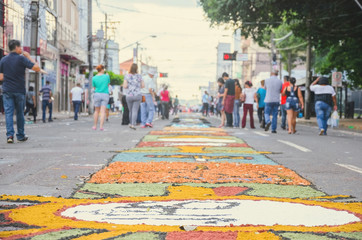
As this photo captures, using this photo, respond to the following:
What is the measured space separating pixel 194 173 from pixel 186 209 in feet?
7.38

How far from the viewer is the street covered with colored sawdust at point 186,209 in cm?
360

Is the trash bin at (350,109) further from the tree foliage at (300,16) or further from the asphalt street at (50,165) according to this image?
the asphalt street at (50,165)

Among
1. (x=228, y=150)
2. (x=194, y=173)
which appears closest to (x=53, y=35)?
(x=228, y=150)

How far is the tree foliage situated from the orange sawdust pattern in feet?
58.6

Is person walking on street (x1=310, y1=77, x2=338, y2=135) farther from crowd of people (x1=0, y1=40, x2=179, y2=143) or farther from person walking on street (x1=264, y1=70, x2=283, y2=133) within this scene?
crowd of people (x1=0, y1=40, x2=179, y2=143)

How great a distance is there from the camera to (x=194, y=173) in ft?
21.6

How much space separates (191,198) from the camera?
15.8 ft

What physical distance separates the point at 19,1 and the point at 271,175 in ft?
110

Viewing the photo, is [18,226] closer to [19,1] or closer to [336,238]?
[336,238]

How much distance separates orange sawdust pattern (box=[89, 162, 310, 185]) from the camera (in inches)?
237

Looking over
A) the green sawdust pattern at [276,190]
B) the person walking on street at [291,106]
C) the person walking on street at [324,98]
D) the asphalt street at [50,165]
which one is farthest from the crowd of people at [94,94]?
the green sawdust pattern at [276,190]

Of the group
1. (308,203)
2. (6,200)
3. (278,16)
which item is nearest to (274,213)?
(308,203)

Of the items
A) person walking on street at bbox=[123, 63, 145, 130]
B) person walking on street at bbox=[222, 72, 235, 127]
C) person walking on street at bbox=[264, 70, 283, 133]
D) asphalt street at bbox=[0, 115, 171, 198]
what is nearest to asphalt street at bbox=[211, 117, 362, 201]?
asphalt street at bbox=[0, 115, 171, 198]

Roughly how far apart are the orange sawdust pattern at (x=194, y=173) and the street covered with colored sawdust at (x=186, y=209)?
0.4 inches
